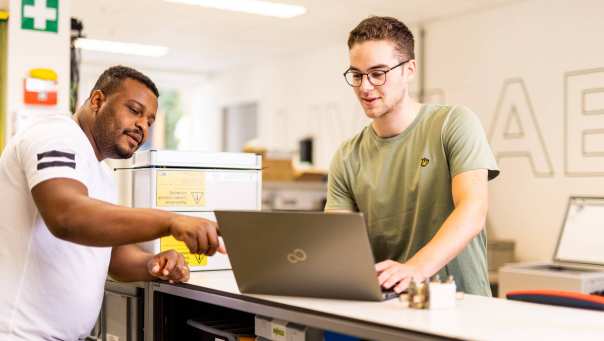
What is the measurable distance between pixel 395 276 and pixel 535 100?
15.3ft

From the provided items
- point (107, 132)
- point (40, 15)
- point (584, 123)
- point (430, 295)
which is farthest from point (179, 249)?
point (584, 123)

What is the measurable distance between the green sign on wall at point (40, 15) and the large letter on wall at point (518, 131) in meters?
3.68

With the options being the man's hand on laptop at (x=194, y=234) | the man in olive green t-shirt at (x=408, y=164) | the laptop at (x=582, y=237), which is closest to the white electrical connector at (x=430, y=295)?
the man in olive green t-shirt at (x=408, y=164)

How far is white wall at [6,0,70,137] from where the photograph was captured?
405 centimetres

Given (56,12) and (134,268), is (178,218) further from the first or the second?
(56,12)

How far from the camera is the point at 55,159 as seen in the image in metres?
1.72

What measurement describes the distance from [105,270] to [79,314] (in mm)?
149

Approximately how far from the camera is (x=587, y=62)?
560cm

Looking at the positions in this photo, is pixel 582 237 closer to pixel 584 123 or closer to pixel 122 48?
pixel 584 123

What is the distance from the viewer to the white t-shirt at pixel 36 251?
5.84ft

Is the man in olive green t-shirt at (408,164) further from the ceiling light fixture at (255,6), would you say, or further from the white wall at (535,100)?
the ceiling light fixture at (255,6)

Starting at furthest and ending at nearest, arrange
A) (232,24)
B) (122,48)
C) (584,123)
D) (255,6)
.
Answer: (122,48) → (232,24) → (255,6) → (584,123)

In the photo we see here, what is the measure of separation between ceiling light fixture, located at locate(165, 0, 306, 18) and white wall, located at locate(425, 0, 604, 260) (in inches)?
59.1

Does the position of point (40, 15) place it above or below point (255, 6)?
below
